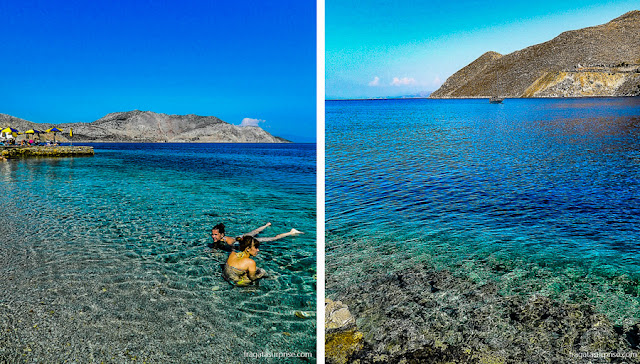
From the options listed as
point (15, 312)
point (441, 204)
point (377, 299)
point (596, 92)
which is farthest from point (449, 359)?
point (596, 92)

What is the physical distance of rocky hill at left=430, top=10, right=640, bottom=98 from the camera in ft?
98.9

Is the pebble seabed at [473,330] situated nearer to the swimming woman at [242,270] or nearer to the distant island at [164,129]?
the swimming woman at [242,270]

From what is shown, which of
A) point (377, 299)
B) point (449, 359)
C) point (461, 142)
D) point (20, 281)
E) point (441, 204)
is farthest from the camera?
point (461, 142)

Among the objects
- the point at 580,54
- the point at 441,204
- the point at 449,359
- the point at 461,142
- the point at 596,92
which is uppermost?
the point at 580,54

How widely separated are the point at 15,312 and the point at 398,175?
22.5 feet

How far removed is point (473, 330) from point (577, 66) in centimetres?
4114

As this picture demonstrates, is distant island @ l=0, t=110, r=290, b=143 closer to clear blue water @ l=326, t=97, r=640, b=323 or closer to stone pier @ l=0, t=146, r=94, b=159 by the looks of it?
stone pier @ l=0, t=146, r=94, b=159

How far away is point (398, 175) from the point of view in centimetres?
802

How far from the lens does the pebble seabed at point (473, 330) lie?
193cm

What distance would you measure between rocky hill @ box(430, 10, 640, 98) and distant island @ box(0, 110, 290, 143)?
34789mm

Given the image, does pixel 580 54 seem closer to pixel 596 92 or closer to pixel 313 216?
pixel 596 92

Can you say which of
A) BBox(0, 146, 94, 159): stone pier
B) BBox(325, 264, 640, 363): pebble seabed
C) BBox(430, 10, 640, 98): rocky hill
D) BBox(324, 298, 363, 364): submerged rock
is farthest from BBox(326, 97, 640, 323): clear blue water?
BBox(430, 10, 640, 98): rocky hill

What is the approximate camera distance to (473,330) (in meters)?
2.15

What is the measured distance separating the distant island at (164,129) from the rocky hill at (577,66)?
34789 millimetres
